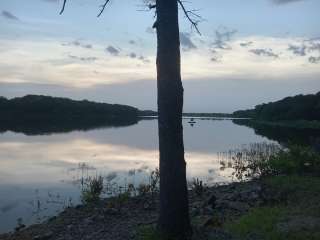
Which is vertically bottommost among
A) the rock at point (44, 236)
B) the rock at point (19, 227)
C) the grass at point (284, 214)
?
the rock at point (19, 227)

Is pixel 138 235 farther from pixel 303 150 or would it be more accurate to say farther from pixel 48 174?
pixel 48 174

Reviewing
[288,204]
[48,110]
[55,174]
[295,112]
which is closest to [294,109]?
[295,112]

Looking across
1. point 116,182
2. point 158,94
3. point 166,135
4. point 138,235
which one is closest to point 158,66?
point 158,94

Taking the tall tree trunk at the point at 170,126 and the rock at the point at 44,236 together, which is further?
the rock at the point at 44,236

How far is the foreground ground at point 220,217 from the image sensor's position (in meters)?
9.02

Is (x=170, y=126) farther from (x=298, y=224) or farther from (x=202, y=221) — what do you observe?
(x=298, y=224)

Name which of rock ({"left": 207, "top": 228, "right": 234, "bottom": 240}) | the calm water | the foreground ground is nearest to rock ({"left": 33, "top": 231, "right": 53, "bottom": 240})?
the foreground ground

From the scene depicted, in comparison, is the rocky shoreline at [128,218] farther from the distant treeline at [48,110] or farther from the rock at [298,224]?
the distant treeline at [48,110]

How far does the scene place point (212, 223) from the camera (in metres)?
9.77

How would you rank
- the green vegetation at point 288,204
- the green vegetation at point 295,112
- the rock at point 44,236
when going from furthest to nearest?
the green vegetation at point 295,112, the rock at point 44,236, the green vegetation at point 288,204

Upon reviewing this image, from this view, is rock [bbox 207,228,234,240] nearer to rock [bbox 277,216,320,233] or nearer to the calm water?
rock [bbox 277,216,320,233]

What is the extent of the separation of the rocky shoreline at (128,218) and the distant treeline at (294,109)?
8945 cm

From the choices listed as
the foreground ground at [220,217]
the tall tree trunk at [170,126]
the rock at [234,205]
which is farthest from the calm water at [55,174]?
the tall tree trunk at [170,126]

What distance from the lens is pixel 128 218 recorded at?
37.5 feet
